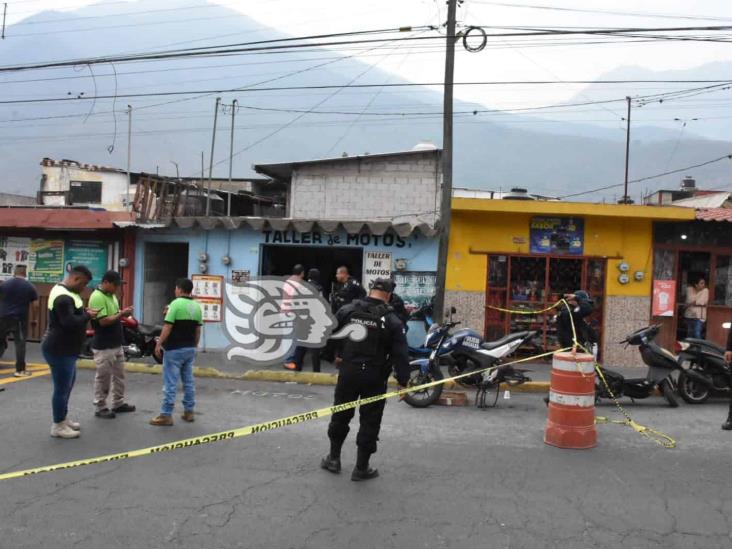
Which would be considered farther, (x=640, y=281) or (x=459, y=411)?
(x=640, y=281)

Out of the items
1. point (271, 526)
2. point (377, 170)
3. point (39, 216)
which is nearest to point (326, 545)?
point (271, 526)

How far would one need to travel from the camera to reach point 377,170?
16422 millimetres

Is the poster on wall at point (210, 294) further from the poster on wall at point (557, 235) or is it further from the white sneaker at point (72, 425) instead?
the poster on wall at point (557, 235)

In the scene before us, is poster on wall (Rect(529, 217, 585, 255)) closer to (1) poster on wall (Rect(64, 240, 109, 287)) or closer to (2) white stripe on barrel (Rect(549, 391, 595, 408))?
(2) white stripe on barrel (Rect(549, 391, 595, 408))

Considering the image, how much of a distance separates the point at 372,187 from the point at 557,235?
5726mm

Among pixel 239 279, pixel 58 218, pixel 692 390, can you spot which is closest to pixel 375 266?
pixel 239 279

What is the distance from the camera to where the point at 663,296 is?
12297 mm

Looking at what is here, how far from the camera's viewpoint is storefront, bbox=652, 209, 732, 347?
12242mm

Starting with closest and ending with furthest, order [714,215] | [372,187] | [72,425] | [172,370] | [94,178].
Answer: [72,425] < [172,370] < [714,215] < [372,187] < [94,178]

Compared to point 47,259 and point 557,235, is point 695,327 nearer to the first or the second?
point 557,235

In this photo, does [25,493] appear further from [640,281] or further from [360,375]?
[640,281]

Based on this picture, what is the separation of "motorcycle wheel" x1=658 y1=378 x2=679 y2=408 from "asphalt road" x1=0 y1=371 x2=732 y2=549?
0.94 metres

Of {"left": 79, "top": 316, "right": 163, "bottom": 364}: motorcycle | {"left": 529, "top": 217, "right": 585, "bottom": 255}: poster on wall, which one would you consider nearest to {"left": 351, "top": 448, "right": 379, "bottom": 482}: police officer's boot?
{"left": 79, "top": 316, "right": 163, "bottom": 364}: motorcycle

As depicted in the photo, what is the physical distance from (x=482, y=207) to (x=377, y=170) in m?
5.22
